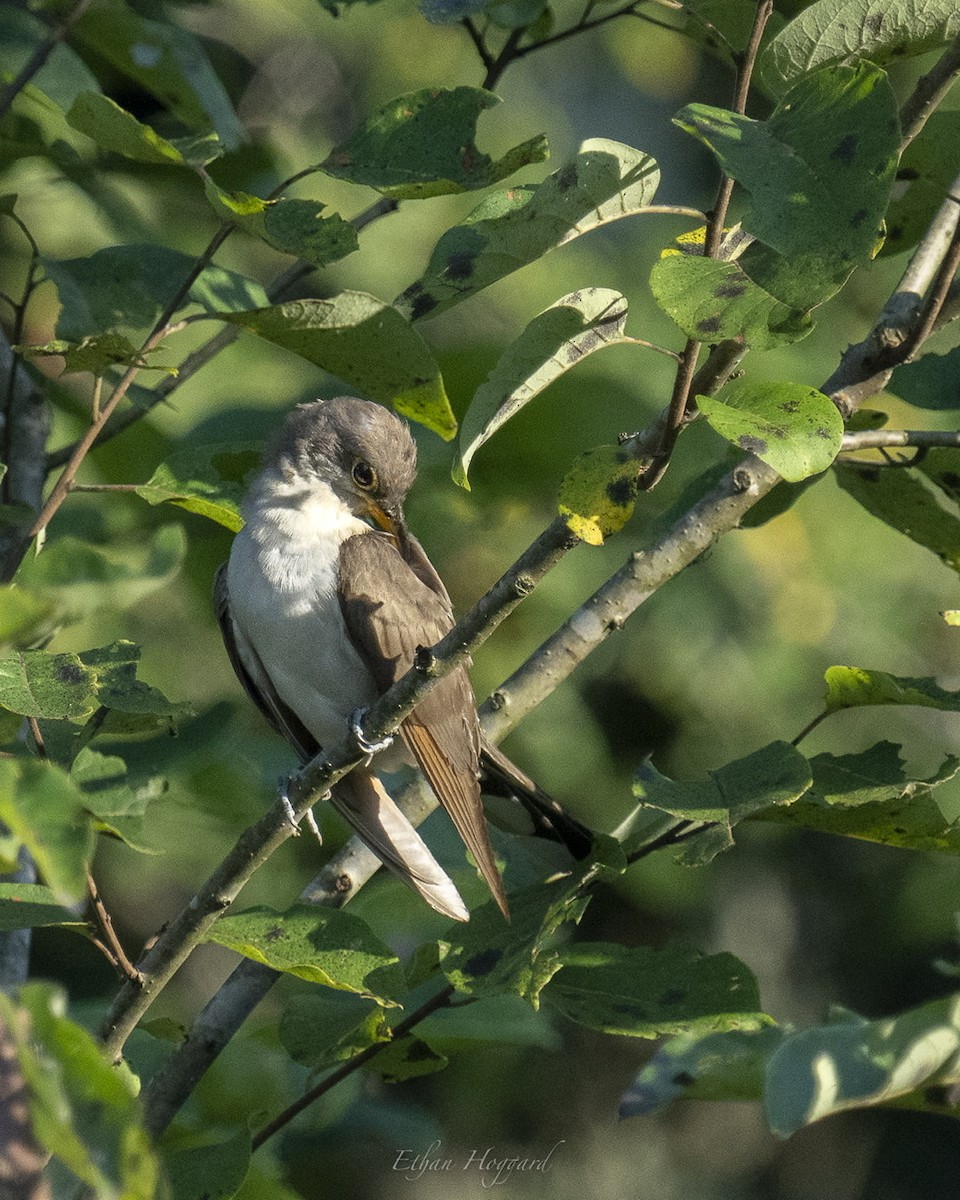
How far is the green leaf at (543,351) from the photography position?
2393 millimetres

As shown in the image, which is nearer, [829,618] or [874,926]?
[829,618]

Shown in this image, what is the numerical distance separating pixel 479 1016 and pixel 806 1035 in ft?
4.43

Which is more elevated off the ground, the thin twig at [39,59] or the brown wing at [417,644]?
the thin twig at [39,59]

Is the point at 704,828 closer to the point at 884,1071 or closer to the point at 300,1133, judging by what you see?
the point at 884,1071

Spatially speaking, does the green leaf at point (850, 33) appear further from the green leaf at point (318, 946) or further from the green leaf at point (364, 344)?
the green leaf at point (318, 946)

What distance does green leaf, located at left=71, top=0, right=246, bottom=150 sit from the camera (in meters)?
3.77

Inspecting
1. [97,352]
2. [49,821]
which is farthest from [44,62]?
[49,821]

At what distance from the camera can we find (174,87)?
3832 millimetres

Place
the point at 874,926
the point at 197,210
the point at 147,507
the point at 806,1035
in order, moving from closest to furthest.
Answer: the point at 806,1035 < the point at 147,507 < the point at 197,210 < the point at 874,926

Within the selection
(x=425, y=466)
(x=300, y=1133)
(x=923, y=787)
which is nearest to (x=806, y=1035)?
(x=923, y=787)

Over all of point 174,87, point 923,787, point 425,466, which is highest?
point 174,87

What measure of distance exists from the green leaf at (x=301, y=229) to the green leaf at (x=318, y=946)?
126 centimetres

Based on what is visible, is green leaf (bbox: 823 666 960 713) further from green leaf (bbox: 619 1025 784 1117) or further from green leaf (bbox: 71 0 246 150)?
green leaf (bbox: 71 0 246 150)

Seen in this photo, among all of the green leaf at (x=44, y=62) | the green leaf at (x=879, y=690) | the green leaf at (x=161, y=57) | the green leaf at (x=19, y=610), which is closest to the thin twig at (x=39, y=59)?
the green leaf at (x=44, y=62)
